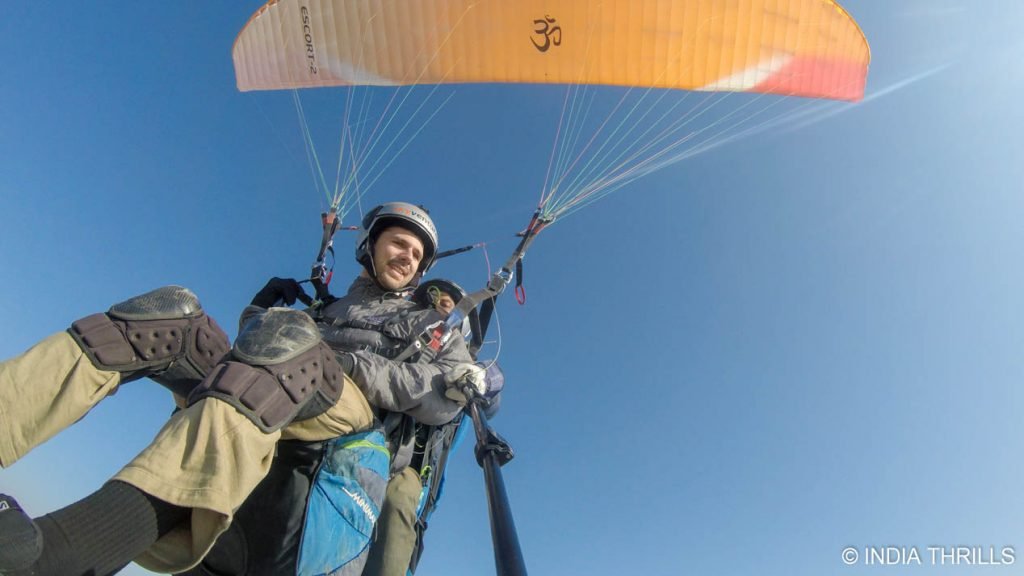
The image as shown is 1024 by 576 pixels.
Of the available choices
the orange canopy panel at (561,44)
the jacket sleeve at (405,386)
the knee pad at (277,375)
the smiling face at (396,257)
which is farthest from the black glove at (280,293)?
the orange canopy panel at (561,44)

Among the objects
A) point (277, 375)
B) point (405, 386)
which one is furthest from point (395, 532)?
point (277, 375)

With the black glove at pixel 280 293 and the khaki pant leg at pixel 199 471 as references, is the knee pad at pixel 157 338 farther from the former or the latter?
the black glove at pixel 280 293

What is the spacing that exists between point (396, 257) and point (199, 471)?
189 cm

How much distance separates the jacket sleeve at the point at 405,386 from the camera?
6.22 feet

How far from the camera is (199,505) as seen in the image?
1110 mm

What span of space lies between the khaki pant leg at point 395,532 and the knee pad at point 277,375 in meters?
0.68

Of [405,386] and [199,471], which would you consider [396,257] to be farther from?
[199,471]

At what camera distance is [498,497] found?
1621 mm

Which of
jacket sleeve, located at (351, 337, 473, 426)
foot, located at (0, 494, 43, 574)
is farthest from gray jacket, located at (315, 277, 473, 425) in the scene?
foot, located at (0, 494, 43, 574)

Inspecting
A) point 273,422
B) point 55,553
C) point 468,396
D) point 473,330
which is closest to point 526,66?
point 473,330

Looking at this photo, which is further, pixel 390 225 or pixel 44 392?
pixel 390 225

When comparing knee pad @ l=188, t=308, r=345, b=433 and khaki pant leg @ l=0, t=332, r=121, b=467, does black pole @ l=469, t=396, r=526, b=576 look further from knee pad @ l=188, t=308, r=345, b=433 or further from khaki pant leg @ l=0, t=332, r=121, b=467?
khaki pant leg @ l=0, t=332, r=121, b=467

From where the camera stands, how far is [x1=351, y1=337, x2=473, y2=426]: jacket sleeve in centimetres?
189

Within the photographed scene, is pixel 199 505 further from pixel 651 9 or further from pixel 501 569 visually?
pixel 651 9
